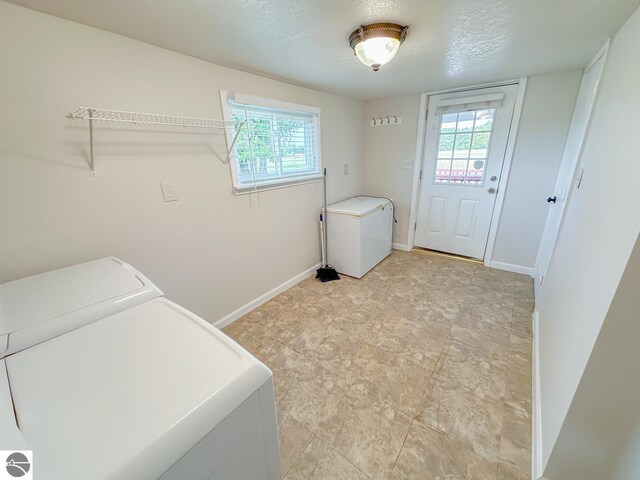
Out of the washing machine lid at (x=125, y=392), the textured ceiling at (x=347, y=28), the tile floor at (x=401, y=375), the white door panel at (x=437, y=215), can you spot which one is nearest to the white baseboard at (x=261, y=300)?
the tile floor at (x=401, y=375)

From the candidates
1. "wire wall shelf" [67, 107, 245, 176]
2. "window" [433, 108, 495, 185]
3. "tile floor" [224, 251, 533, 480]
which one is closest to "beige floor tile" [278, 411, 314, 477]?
"tile floor" [224, 251, 533, 480]

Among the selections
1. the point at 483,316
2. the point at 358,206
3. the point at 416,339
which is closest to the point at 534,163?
the point at 483,316

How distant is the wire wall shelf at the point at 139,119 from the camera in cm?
124

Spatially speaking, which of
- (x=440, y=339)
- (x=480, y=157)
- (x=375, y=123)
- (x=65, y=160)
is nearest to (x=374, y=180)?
(x=375, y=123)

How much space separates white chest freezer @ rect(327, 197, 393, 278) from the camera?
8.96ft

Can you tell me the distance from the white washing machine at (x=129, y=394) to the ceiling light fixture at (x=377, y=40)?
158 centimetres

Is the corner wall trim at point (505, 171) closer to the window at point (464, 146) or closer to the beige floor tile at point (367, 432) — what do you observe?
the window at point (464, 146)

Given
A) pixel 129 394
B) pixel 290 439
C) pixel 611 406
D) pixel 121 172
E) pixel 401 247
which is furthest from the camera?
pixel 401 247

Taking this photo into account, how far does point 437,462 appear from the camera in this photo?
46.2 inches

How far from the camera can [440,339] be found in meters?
1.93

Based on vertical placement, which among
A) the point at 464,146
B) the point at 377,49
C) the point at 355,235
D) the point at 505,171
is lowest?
the point at 355,235

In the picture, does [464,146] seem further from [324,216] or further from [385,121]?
[324,216]

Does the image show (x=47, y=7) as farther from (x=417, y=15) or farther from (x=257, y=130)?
(x=417, y=15)

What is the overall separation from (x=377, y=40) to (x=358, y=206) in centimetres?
177
